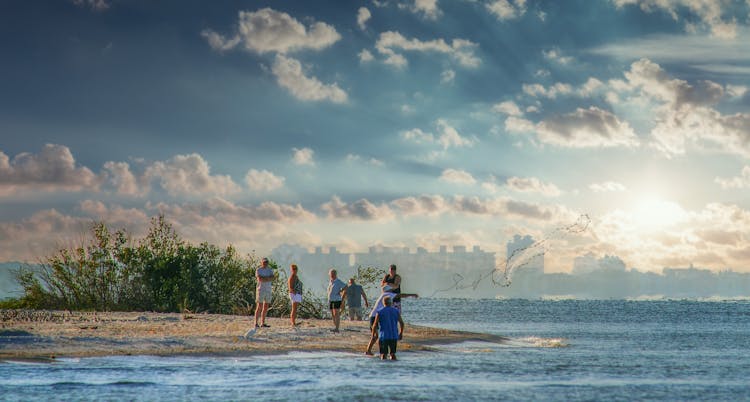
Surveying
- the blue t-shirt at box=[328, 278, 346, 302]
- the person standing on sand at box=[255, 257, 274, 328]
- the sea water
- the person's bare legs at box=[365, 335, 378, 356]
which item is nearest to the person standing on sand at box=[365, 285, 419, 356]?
the person's bare legs at box=[365, 335, 378, 356]

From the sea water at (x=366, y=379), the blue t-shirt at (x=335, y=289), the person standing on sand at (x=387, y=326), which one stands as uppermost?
the blue t-shirt at (x=335, y=289)

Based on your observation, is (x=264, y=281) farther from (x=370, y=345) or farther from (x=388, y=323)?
(x=388, y=323)

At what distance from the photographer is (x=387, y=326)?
2388cm

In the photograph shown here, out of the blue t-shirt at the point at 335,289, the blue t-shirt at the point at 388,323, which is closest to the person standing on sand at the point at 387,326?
the blue t-shirt at the point at 388,323

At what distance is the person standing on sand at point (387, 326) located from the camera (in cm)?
2336

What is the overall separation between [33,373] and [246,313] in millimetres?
20412

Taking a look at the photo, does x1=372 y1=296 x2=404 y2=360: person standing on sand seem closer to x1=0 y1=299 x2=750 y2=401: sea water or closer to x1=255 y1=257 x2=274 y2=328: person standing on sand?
x1=0 y1=299 x2=750 y2=401: sea water

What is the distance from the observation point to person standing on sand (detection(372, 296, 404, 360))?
2336 centimetres

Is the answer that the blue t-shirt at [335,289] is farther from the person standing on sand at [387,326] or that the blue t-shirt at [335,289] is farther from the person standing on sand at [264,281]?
the person standing on sand at [387,326]

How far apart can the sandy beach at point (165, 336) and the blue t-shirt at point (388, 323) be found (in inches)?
114

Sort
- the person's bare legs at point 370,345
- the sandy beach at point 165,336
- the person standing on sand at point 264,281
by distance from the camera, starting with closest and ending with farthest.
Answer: the sandy beach at point 165,336
the person's bare legs at point 370,345
the person standing on sand at point 264,281

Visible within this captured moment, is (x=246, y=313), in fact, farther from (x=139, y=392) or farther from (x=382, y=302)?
(x=139, y=392)

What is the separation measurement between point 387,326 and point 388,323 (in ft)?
0.59

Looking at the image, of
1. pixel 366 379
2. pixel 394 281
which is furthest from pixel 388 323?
pixel 366 379
